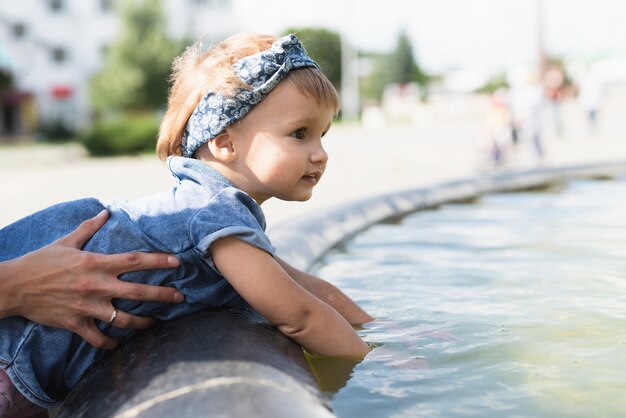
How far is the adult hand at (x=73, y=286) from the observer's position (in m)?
2.22

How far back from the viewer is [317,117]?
8.51 ft

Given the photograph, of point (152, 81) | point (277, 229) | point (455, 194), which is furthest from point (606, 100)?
point (277, 229)

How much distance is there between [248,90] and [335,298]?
831 millimetres

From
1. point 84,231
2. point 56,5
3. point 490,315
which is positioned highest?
point 56,5

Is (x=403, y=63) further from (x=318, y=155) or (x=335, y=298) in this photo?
(x=318, y=155)

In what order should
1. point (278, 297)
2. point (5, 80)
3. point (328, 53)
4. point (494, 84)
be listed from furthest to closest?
point (328, 53) → point (494, 84) → point (5, 80) → point (278, 297)

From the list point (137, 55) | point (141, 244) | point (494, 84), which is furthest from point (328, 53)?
point (141, 244)

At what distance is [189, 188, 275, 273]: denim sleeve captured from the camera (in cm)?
226

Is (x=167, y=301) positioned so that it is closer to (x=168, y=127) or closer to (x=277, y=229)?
(x=168, y=127)

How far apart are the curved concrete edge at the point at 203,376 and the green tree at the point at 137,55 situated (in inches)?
1629

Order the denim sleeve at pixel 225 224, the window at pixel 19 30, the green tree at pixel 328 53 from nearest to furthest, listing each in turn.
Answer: the denim sleeve at pixel 225 224 < the window at pixel 19 30 < the green tree at pixel 328 53

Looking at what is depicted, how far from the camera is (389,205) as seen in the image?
5.88 metres

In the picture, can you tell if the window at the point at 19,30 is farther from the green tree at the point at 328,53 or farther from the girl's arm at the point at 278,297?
the girl's arm at the point at 278,297

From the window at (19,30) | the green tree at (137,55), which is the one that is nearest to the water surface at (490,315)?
the green tree at (137,55)
